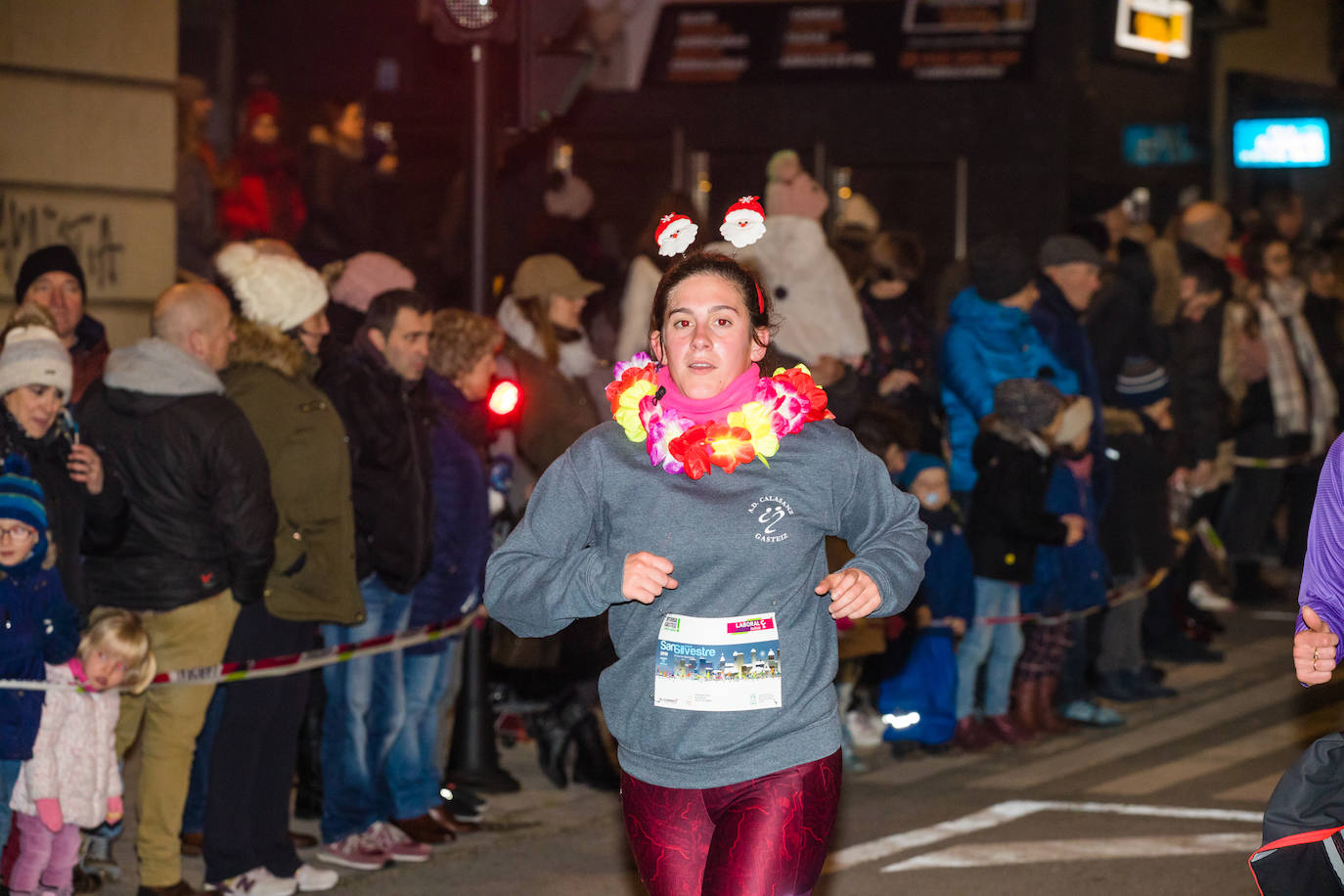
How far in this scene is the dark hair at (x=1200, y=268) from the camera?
1279 cm

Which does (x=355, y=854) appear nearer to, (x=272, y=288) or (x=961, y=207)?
(x=272, y=288)

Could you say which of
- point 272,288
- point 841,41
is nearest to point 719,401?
point 272,288

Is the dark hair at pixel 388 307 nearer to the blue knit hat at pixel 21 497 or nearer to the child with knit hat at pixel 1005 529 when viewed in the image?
the blue knit hat at pixel 21 497

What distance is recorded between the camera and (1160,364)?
12148 mm

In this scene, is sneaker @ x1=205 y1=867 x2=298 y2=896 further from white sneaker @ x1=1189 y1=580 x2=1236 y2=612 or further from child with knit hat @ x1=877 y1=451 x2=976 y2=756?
white sneaker @ x1=1189 y1=580 x2=1236 y2=612

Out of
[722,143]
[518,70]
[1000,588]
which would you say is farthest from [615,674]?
[722,143]

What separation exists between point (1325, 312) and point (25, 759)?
11.9m

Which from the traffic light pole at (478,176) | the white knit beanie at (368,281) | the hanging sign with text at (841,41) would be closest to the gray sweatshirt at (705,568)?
the white knit beanie at (368,281)

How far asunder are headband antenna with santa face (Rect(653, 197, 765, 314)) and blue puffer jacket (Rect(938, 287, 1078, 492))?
18.2 feet

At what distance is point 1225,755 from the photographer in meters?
10.1

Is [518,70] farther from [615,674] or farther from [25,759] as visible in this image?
[615,674]

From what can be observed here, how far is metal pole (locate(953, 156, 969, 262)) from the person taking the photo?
20.2 meters

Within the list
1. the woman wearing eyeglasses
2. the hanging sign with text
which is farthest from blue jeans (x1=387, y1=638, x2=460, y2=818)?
the hanging sign with text

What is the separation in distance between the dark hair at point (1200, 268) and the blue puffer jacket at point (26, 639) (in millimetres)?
8305
